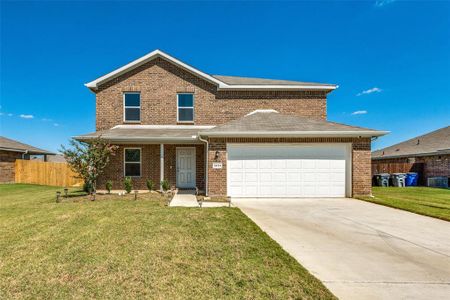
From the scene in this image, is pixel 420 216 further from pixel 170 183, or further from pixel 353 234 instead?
pixel 170 183

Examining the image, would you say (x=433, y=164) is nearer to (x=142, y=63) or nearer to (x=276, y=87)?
(x=276, y=87)

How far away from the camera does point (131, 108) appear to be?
47.0ft

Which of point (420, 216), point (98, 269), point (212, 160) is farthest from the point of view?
point (212, 160)

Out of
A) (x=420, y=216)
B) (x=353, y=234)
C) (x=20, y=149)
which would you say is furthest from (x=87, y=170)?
(x=20, y=149)

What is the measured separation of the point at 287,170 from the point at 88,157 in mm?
9299

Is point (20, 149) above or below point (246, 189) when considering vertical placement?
above

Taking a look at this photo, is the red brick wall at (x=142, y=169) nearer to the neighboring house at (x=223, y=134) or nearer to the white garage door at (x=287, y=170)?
the neighboring house at (x=223, y=134)

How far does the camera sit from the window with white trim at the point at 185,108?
1448 cm

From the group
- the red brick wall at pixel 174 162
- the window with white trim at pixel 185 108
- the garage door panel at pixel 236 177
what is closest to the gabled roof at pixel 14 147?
the red brick wall at pixel 174 162

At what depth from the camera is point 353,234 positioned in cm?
585

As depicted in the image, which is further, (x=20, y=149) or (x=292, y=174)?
(x=20, y=149)

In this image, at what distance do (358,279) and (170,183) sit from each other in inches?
445

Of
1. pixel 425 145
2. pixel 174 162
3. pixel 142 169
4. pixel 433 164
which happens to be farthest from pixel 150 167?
pixel 425 145

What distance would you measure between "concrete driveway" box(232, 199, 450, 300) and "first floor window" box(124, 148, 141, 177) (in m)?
7.48
